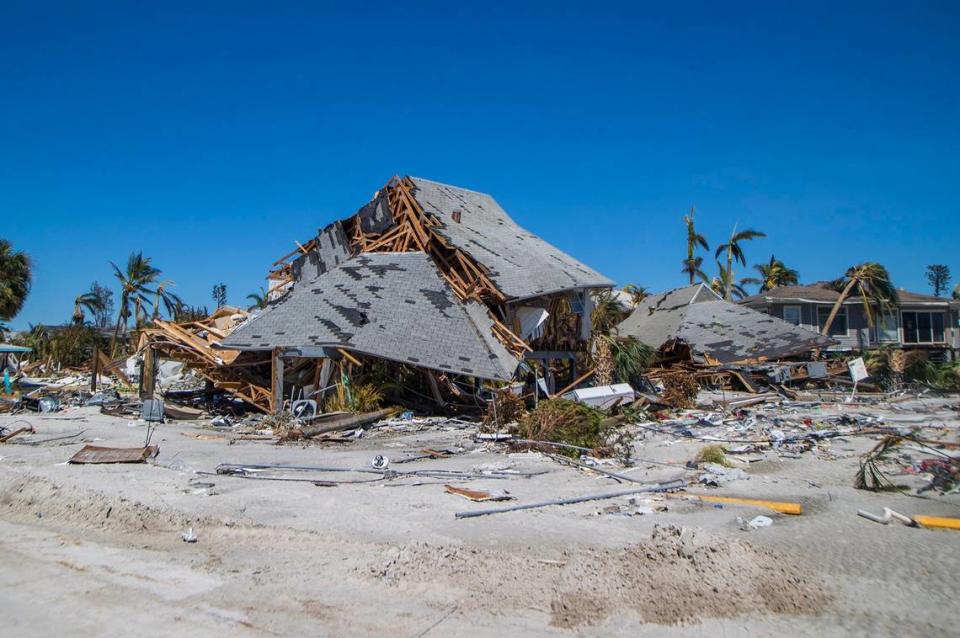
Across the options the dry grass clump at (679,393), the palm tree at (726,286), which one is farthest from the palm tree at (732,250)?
the dry grass clump at (679,393)

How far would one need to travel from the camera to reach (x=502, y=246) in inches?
970

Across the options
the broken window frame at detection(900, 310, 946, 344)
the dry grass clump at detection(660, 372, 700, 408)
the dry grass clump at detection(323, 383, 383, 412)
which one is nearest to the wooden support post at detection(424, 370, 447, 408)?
the dry grass clump at detection(323, 383, 383, 412)

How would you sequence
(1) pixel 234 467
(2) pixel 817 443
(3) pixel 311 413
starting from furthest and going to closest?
(3) pixel 311 413
(2) pixel 817 443
(1) pixel 234 467

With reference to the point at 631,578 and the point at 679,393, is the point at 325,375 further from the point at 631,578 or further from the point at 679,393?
the point at 631,578

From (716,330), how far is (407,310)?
19.4 metres

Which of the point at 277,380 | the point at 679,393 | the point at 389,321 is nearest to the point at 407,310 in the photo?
the point at 389,321

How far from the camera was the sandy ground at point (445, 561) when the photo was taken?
4.95 meters

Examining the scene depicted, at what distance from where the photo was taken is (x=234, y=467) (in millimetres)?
10562

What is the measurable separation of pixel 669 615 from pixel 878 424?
1356 cm

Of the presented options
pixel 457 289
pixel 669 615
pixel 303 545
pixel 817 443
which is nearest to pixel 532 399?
pixel 457 289

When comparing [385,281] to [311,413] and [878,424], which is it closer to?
[311,413]

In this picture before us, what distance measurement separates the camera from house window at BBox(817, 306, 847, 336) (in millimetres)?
40531

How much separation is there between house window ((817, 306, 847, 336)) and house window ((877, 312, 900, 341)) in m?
1.90

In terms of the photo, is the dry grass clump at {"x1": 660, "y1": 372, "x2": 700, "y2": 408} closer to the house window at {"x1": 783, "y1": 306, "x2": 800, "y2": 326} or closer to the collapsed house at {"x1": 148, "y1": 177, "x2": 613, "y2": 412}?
the collapsed house at {"x1": 148, "y1": 177, "x2": 613, "y2": 412}
